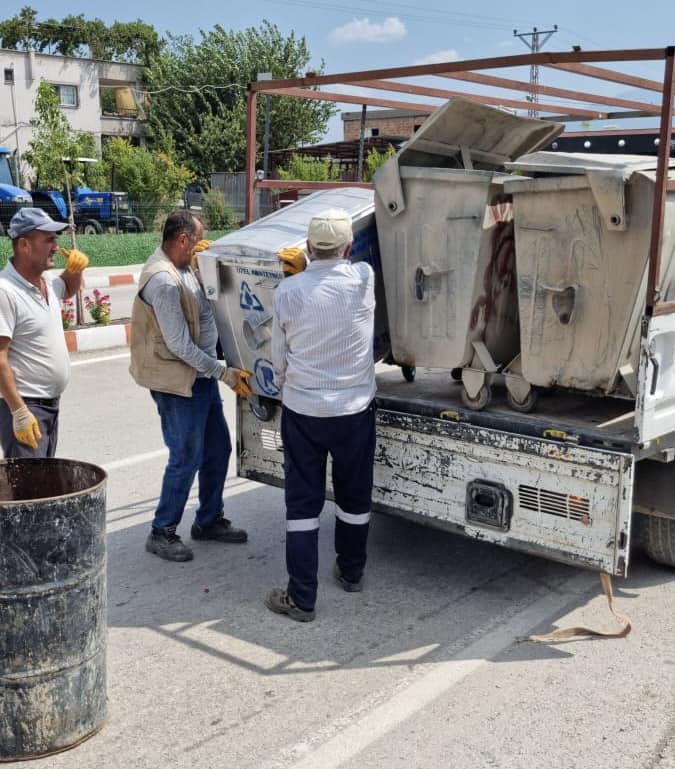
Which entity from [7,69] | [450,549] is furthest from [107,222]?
[450,549]

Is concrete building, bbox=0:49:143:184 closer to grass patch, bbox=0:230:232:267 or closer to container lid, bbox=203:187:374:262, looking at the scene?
grass patch, bbox=0:230:232:267

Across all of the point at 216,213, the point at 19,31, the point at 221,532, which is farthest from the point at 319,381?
the point at 19,31

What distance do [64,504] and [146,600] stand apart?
61.6 inches

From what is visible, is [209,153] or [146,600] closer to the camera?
[146,600]

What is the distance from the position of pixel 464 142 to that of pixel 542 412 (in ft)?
4.86

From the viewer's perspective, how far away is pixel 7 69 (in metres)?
41.8

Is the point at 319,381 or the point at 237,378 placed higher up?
the point at 319,381

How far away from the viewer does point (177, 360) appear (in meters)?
4.93

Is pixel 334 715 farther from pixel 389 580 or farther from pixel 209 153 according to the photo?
pixel 209 153

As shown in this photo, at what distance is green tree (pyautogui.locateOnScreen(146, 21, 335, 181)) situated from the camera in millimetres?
41438

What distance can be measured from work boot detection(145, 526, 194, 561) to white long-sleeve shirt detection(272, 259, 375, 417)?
1.26 metres

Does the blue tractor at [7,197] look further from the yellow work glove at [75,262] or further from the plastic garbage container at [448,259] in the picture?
the plastic garbage container at [448,259]

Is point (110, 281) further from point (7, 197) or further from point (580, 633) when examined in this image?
point (580, 633)

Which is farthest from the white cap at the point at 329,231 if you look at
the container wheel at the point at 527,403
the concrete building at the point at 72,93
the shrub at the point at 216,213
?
the concrete building at the point at 72,93
